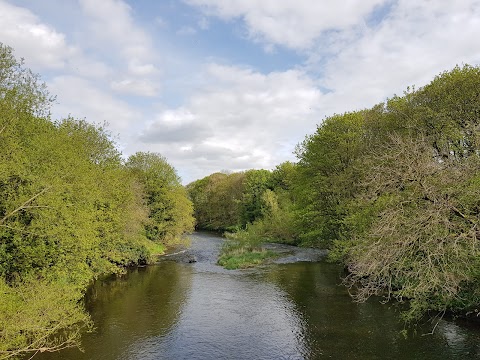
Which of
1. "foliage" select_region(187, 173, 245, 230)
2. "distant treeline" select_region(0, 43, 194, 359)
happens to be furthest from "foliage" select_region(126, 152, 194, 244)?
"foliage" select_region(187, 173, 245, 230)

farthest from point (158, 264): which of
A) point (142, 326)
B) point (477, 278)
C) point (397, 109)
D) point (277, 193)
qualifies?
point (277, 193)

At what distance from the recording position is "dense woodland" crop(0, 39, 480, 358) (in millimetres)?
13031

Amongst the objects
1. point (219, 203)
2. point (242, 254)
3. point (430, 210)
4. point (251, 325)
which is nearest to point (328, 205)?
point (242, 254)

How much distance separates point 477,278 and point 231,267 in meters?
24.4

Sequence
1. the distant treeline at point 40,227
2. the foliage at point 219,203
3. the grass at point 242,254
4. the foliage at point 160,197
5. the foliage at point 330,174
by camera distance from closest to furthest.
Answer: the distant treeline at point 40,227 < the foliage at point 330,174 < the grass at point 242,254 < the foliage at point 160,197 < the foliage at point 219,203

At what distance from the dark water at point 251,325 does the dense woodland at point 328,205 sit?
5.31 feet

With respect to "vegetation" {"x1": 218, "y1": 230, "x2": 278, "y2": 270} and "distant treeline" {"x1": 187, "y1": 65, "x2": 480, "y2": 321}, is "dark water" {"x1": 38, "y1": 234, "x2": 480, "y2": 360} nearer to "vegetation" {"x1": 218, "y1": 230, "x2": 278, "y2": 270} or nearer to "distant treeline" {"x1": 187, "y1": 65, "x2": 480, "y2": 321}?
"distant treeline" {"x1": 187, "y1": 65, "x2": 480, "y2": 321}

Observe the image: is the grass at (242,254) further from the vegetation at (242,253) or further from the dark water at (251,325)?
the dark water at (251,325)

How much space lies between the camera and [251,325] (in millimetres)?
20875

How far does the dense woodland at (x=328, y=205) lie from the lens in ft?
42.8

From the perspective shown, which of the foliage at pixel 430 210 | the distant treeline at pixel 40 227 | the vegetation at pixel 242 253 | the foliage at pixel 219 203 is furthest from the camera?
the foliage at pixel 219 203

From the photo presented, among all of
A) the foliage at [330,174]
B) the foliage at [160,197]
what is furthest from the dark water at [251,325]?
the foliage at [160,197]

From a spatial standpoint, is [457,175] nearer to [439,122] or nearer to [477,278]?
[477,278]

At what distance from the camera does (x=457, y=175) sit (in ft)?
42.1
